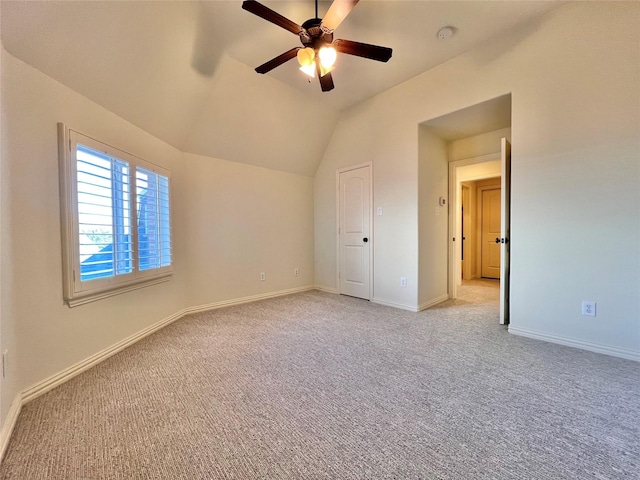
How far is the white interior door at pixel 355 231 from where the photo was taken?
405cm

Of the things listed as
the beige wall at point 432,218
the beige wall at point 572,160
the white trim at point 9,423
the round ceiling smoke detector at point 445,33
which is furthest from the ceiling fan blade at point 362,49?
the white trim at point 9,423

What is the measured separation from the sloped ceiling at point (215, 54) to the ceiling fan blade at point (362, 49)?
447 mm

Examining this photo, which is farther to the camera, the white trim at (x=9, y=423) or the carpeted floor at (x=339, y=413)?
the white trim at (x=9, y=423)

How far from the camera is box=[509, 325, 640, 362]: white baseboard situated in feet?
6.98

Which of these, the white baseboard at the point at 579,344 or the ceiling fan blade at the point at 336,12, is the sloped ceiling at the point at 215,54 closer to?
the ceiling fan blade at the point at 336,12

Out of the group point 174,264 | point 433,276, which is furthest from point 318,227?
point 174,264

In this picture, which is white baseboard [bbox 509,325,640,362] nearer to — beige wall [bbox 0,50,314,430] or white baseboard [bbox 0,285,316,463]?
beige wall [bbox 0,50,314,430]

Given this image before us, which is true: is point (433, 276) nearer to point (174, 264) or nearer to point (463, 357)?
point (463, 357)

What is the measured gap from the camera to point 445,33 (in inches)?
101

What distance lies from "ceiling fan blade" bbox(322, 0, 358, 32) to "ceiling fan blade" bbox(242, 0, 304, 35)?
0.22 meters

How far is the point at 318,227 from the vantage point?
4.91 m

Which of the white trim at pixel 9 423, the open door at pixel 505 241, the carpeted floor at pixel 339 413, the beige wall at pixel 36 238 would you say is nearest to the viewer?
the carpeted floor at pixel 339 413

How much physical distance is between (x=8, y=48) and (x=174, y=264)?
2211 millimetres

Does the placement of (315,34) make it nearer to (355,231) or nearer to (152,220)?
(152,220)
